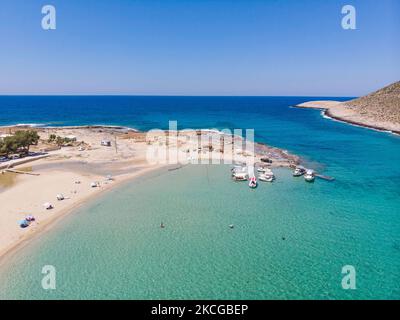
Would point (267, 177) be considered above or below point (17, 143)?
below

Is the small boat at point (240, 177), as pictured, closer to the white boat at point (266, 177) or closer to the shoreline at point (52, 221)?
the white boat at point (266, 177)

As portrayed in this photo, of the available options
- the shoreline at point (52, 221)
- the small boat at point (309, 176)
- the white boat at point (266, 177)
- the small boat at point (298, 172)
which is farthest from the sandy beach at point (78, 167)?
the white boat at point (266, 177)

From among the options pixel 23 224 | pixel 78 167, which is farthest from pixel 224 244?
pixel 78 167

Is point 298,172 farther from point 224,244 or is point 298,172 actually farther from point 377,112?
point 377,112

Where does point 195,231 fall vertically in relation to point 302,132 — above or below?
below
